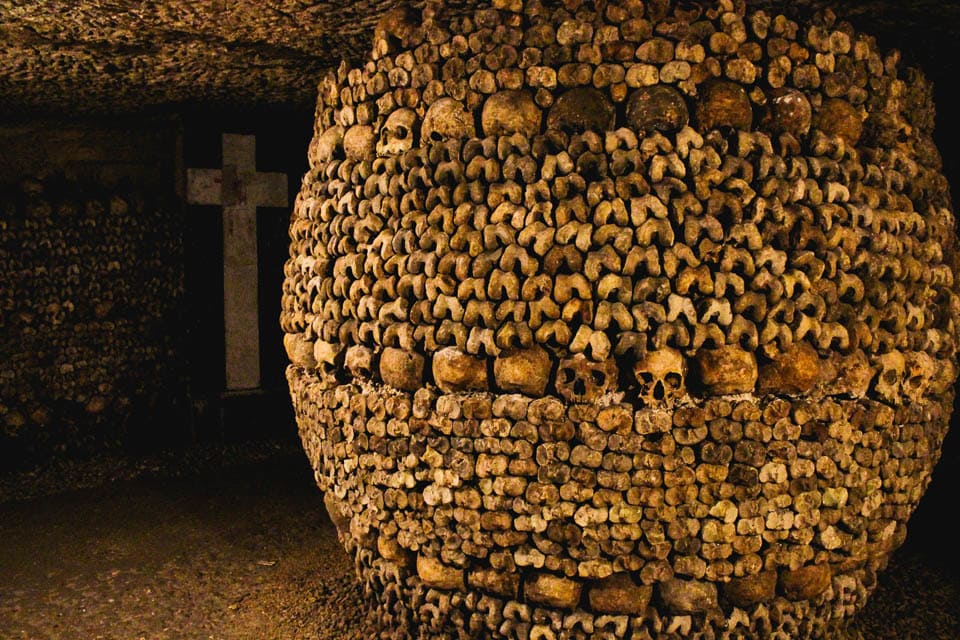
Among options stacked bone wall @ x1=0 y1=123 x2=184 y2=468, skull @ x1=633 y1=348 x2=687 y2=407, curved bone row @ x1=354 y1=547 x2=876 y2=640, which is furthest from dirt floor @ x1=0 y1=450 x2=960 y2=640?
skull @ x1=633 y1=348 x2=687 y2=407

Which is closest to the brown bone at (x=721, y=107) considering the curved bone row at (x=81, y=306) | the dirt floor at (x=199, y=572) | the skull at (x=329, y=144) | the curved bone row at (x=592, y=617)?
the skull at (x=329, y=144)

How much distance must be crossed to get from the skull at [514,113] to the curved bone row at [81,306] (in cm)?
334

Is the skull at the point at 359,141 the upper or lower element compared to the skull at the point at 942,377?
upper

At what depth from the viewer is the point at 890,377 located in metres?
2.29

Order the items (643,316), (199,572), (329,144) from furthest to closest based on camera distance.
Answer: (199,572) < (329,144) < (643,316)

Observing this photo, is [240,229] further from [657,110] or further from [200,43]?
[657,110]

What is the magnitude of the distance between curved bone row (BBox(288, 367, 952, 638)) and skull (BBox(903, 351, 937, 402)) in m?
0.05

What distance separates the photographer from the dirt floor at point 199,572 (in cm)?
275

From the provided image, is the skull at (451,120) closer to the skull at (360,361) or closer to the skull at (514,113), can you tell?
the skull at (514,113)

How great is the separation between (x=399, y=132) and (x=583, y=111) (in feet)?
1.89

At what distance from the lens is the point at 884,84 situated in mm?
2340

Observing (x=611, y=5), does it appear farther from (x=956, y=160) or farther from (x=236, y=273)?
(x=236, y=273)

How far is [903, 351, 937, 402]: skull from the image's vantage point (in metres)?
2.35

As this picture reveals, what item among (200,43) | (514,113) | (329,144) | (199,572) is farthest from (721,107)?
(199,572)
